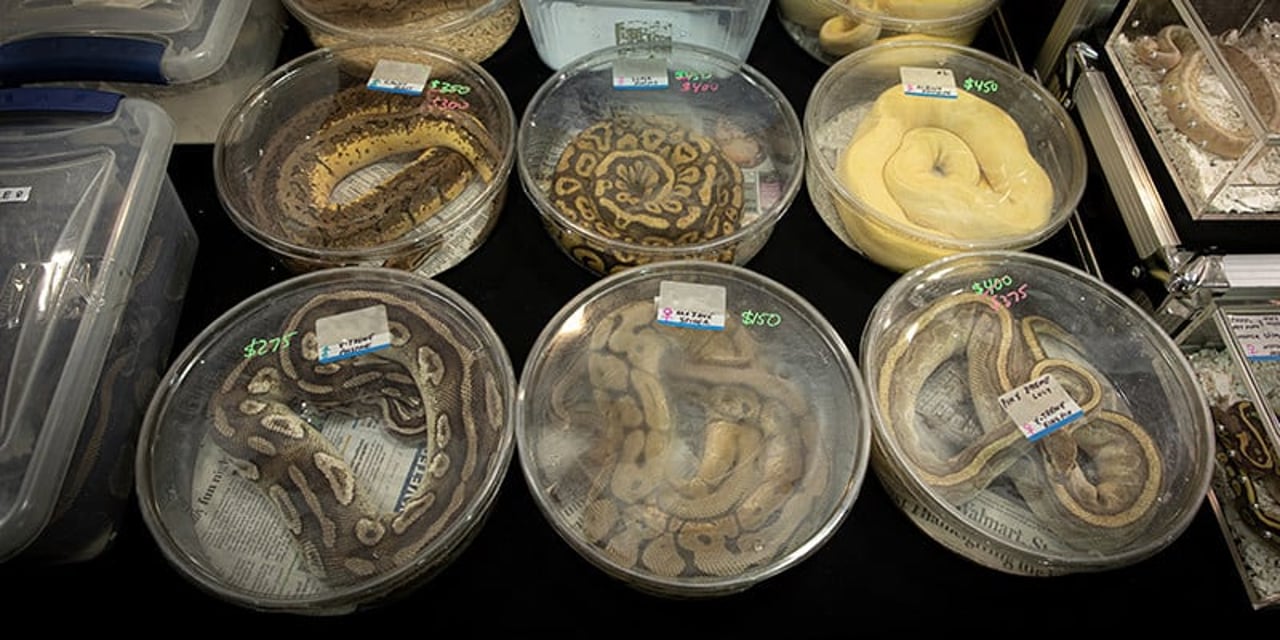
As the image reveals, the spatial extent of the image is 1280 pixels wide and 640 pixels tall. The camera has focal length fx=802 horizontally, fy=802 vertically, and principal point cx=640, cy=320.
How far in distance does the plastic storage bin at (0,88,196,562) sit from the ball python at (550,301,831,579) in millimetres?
776

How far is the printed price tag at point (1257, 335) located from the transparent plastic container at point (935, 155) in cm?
37

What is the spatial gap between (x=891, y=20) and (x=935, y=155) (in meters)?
0.37

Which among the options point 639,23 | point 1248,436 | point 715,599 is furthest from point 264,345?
point 1248,436

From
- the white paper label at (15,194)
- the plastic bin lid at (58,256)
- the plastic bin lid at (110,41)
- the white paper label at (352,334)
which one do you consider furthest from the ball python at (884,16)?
the white paper label at (15,194)

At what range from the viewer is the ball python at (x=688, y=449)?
1.31m

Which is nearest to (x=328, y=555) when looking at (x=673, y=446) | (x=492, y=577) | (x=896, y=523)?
(x=492, y=577)

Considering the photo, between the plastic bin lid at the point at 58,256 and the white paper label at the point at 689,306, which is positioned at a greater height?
the white paper label at the point at 689,306

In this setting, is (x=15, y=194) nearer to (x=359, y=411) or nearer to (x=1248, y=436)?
(x=359, y=411)

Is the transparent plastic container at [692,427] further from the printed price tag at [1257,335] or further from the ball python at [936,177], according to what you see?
the printed price tag at [1257,335]

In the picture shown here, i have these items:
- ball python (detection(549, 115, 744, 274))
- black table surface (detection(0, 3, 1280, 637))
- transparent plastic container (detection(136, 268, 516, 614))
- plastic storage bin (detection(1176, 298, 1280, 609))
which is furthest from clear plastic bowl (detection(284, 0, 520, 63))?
plastic storage bin (detection(1176, 298, 1280, 609))

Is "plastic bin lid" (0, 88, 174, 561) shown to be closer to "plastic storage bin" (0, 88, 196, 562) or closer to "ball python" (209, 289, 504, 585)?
"plastic storage bin" (0, 88, 196, 562)

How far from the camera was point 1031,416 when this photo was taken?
1459mm

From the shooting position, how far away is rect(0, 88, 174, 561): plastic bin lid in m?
1.25

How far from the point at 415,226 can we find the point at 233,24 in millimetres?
612
